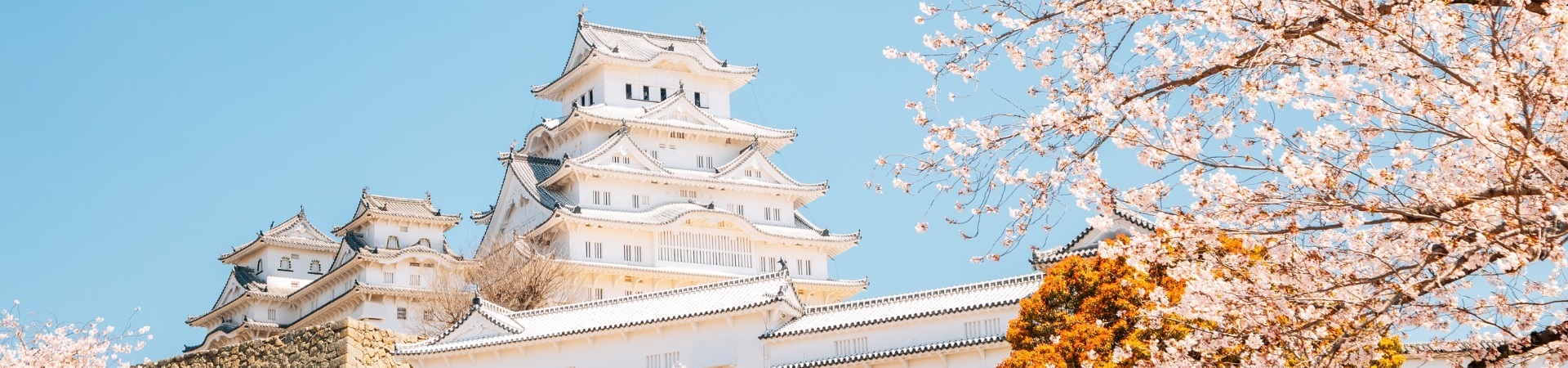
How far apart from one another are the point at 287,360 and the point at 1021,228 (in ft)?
69.6

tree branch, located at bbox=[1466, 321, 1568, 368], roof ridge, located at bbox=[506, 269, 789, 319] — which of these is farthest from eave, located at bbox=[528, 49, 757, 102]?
tree branch, located at bbox=[1466, 321, 1568, 368]

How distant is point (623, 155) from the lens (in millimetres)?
45594

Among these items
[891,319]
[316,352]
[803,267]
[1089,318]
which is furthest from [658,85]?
[1089,318]

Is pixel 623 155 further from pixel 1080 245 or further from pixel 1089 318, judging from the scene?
pixel 1089 318

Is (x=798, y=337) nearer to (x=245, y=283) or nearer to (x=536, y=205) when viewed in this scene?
(x=536, y=205)

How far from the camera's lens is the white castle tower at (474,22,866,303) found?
4350 centimetres

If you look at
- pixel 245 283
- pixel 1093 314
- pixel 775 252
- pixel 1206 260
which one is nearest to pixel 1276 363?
pixel 1206 260

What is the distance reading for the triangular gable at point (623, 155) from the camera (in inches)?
1777

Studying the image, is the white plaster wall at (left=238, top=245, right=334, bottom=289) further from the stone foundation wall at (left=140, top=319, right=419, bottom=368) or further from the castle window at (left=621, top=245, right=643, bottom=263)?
the stone foundation wall at (left=140, top=319, right=419, bottom=368)

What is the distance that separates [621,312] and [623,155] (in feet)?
53.1

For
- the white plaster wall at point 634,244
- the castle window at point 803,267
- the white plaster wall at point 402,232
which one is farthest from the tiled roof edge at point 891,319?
the white plaster wall at point 402,232

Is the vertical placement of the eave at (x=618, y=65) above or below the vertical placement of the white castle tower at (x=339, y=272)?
above

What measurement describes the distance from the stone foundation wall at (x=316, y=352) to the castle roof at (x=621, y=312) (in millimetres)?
481

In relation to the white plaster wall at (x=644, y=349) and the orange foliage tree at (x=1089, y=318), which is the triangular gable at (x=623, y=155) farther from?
the orange foliage tree at (x=1089, y=318)
